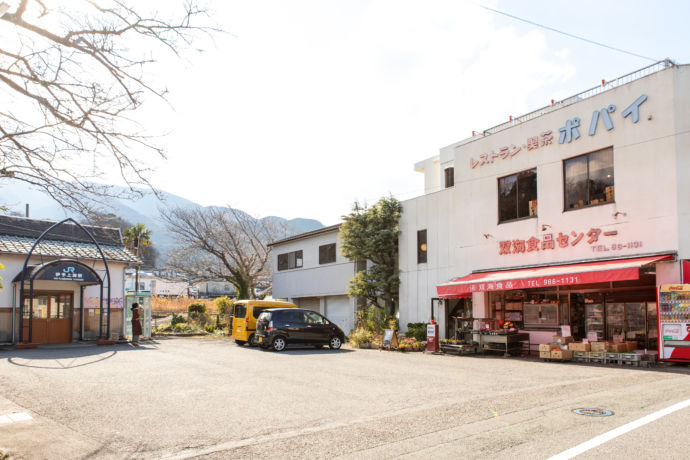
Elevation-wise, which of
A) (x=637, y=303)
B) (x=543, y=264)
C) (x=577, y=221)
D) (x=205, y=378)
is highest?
(x=577, y=221)

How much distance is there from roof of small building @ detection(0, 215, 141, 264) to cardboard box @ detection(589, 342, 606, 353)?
60.1ft

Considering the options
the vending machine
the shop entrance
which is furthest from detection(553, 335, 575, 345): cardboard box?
the shop entrance

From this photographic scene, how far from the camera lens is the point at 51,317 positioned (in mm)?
24797

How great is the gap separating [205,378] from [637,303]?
Answer: 41.5 ft

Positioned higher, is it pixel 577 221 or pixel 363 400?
pixel 577 221

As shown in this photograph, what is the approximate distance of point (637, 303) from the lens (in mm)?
16359

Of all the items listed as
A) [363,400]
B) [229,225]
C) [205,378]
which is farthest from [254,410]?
[229,225]

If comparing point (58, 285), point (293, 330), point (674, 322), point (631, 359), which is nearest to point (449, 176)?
point (293, 330)

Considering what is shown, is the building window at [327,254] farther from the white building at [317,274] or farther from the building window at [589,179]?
the building window at [589,179]

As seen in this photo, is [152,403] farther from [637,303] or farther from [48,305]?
[48,305]

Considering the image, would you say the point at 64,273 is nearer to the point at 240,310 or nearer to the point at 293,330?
the point at 240,310

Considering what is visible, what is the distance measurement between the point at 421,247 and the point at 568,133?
27.3 ft

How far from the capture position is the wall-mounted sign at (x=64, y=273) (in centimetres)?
2231

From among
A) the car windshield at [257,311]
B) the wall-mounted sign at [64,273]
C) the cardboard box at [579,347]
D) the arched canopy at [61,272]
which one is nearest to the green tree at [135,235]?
the arched canopy at [61,272]
